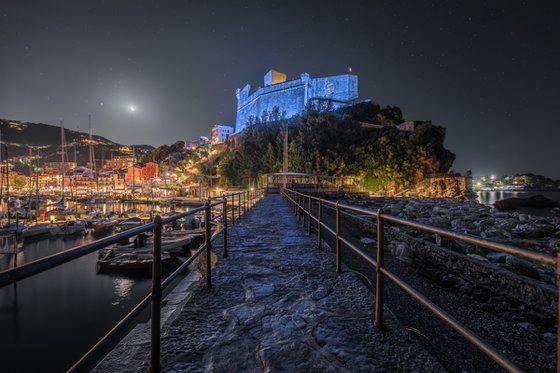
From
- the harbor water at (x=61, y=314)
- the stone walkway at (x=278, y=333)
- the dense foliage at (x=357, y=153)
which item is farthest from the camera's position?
the dense foliage at (x=357, y=153)

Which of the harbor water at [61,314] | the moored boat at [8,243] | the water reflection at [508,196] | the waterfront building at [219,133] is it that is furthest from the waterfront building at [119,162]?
the water reflection at [508,196]

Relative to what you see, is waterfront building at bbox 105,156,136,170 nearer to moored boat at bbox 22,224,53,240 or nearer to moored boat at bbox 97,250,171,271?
moored boat at bbox 22,224,53,240

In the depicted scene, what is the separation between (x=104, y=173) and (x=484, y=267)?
120 meters

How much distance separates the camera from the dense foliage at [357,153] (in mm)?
37875

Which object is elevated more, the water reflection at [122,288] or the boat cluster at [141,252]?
the boat cluster at [141,252]

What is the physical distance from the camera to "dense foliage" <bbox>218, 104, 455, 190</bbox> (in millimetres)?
37875

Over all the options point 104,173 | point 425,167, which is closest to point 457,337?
point 425,167

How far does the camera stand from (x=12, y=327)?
984 centimetres

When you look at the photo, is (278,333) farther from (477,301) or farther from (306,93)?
(306,93)

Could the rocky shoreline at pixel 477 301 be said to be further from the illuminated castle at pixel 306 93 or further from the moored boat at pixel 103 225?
the illuminated castle at pixel 306 93

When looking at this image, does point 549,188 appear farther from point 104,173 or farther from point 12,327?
point 104,173

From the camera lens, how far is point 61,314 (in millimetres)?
10734

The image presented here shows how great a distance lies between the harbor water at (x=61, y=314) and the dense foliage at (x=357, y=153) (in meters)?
28.4

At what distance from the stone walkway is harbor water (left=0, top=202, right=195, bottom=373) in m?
8.90
